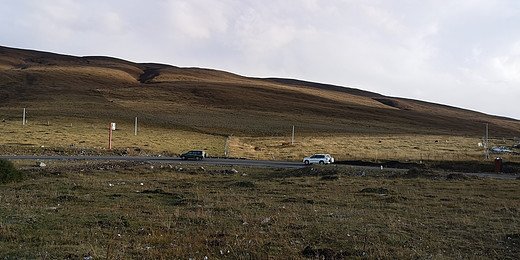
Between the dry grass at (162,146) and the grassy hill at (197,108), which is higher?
the grassy hill at (197,108)

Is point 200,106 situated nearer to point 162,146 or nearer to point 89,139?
point 89,139

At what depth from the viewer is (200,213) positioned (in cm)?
1388

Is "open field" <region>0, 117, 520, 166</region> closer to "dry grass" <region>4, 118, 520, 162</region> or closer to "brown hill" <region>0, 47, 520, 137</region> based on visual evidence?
"dry grass" <region>4, 118, 520, 162</region>

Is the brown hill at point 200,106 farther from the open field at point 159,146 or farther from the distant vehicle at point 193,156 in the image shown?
the distant vehicle at point 193,156

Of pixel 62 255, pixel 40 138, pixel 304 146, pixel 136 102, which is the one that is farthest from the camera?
pixel 136 102

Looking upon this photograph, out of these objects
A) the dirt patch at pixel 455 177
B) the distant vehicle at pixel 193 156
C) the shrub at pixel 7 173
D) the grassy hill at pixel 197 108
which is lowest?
the distant vehicle at pixel 193 156

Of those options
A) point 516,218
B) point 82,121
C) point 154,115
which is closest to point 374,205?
point 516,218

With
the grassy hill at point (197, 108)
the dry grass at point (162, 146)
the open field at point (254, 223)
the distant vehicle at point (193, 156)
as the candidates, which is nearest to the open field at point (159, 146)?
the dry grass at point (162, 146)

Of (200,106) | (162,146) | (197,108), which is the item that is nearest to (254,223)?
(162,146)

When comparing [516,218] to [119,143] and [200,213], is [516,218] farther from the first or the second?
[119,143]

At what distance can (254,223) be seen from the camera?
12.4 meters

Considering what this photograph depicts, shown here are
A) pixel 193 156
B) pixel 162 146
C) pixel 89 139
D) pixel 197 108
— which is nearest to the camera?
pixel 193 156

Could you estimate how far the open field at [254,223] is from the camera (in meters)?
9.21

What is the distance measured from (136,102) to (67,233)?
11830cm
